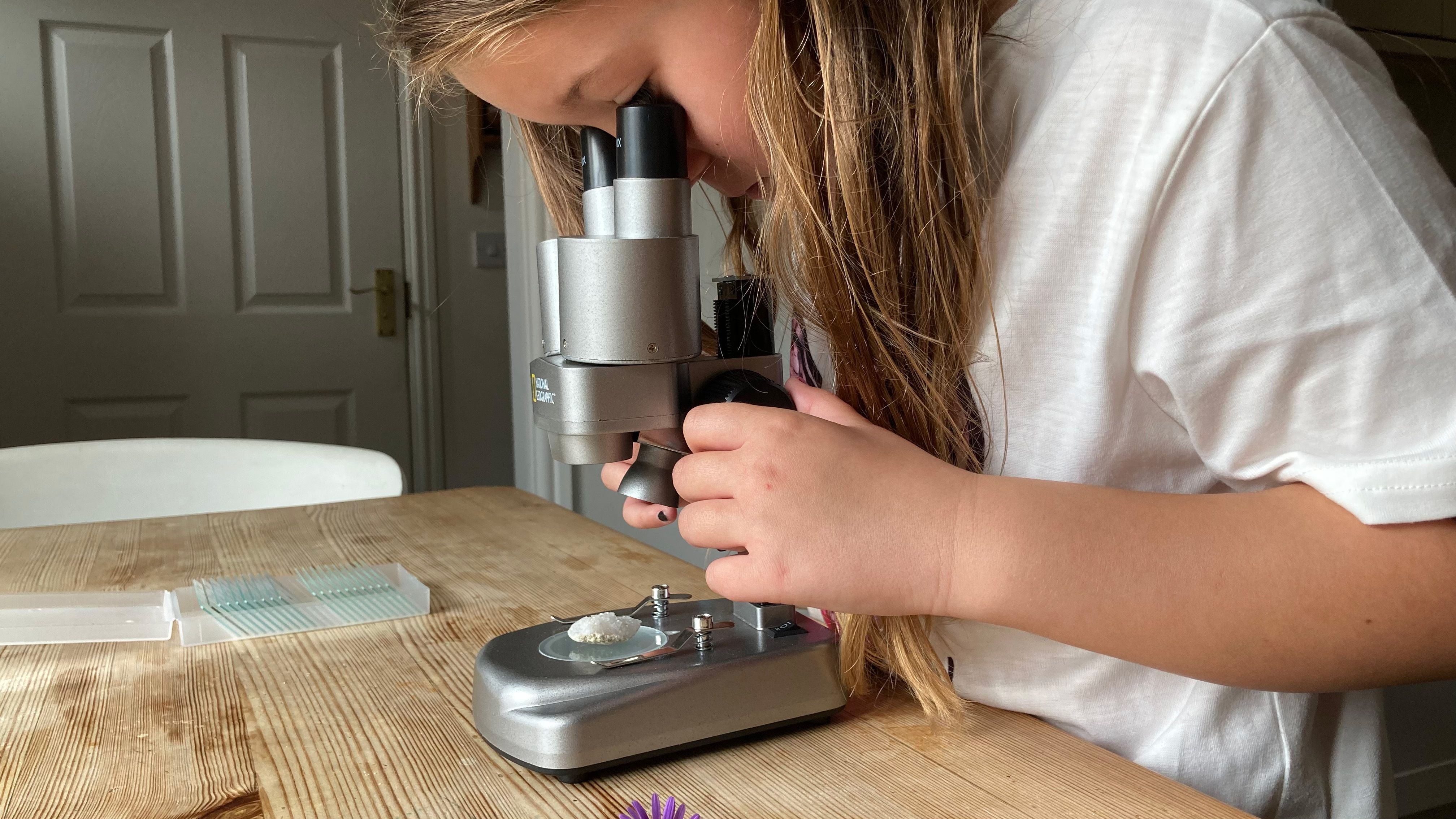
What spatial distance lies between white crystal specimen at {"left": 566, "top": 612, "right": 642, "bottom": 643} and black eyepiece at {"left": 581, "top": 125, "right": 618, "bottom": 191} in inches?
9.4

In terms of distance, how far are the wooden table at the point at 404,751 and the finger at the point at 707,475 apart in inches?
5.2

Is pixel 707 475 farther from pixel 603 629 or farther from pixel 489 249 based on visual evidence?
pixel 489 249

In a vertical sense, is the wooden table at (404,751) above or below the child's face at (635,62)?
below

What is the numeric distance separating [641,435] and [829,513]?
12 cm

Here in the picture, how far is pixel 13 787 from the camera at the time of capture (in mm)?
507

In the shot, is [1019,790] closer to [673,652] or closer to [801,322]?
[673,652]

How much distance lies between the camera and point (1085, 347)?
557 mm

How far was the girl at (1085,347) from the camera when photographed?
0.48 m

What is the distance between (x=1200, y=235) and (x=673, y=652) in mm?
338

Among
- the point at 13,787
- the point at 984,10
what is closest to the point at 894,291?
the point at 984,10

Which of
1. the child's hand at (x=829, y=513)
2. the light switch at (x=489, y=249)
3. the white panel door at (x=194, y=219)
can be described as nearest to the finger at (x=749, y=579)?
the child's hand at (x=829, y=513)

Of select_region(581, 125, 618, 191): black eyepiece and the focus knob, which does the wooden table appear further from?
select_region(581, 125, 618, 191): black eyepiece

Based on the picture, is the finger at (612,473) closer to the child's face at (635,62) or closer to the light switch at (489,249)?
the child's face at (635,62)

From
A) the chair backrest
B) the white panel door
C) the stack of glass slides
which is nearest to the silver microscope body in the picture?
the stack of glass slides
